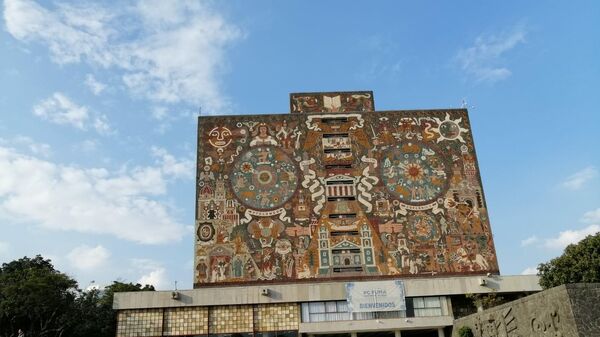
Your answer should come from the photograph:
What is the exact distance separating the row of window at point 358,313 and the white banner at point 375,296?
244 mm

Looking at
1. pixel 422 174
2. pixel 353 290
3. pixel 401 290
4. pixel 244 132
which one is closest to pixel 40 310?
pixel 244 132

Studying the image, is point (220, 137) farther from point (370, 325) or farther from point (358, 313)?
point (370, 325)

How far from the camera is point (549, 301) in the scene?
14.5 meters

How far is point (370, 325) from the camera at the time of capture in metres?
23.9

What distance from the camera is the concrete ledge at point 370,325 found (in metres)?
23.8

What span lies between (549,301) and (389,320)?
1052cm

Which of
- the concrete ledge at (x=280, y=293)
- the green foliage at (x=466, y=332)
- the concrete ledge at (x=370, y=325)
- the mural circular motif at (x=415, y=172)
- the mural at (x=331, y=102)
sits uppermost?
the mural at (x=331, y=102)

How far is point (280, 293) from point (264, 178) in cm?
686

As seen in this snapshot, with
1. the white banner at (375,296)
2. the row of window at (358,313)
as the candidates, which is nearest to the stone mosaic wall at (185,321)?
the row of window at (358,313)

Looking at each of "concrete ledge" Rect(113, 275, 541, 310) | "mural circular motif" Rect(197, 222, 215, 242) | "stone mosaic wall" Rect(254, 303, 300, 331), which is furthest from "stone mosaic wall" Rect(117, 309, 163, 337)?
"stone mosaic wall" Rect(254, 303, 300, 331)

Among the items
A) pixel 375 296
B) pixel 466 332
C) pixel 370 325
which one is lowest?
pixel 466 332

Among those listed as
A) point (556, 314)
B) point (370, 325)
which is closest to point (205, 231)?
point (370, 325)

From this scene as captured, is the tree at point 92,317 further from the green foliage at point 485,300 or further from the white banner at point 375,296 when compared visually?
the green foliage at point 485,300

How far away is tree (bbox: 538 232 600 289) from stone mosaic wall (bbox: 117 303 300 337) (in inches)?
487
